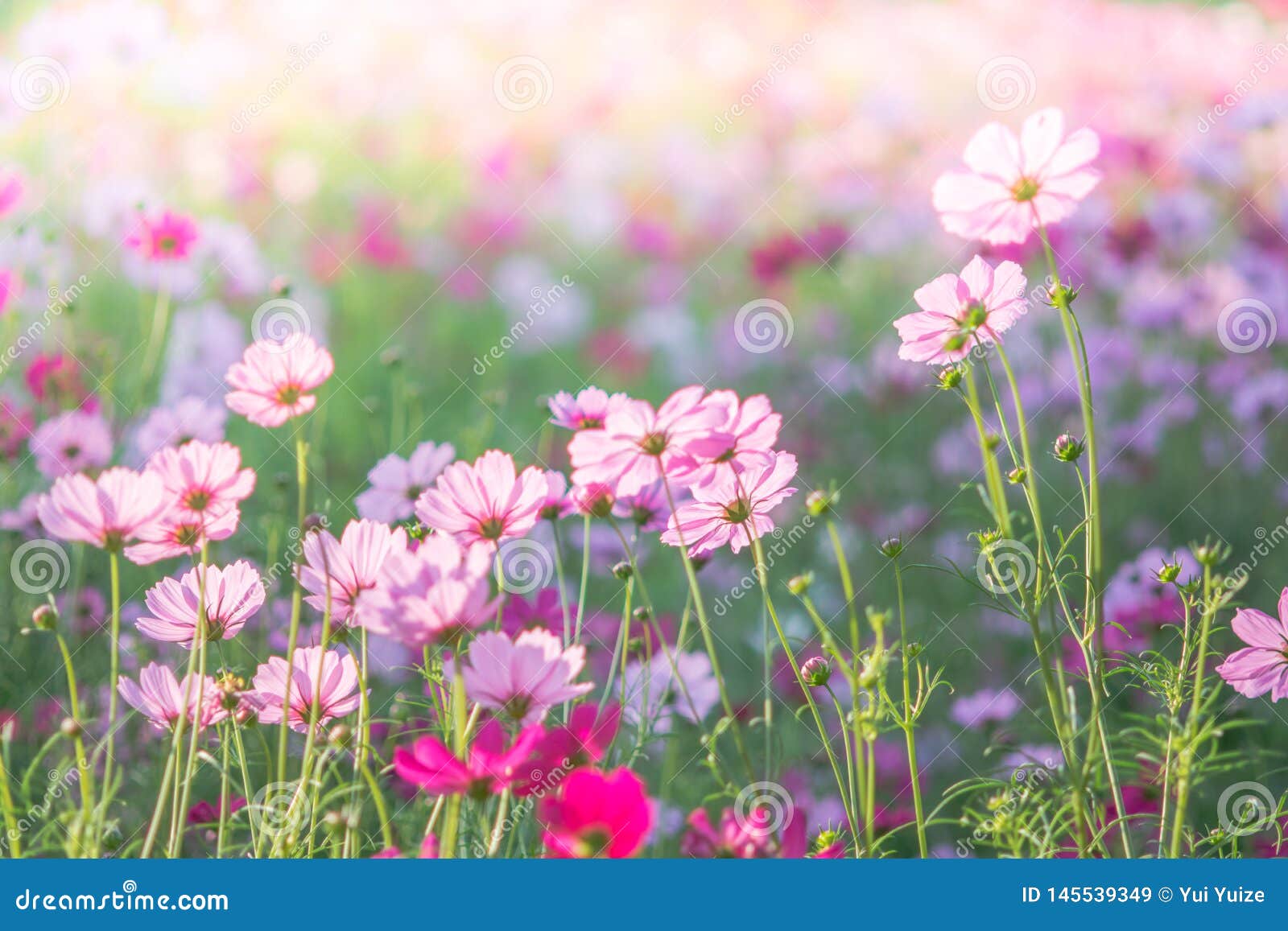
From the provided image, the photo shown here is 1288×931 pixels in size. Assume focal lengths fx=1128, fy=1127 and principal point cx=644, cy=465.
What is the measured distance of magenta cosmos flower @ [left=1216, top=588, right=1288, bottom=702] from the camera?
56 centimetres

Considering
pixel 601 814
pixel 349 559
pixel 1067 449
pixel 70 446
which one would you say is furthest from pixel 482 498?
pixel 70 446

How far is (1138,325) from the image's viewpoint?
160 centimetres

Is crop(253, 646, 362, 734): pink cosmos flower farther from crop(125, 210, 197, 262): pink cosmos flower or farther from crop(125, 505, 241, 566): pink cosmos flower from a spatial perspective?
crop(125, 210, 197, 262): pink cosmos flower

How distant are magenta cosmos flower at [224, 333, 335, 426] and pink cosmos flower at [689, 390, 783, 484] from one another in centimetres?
20

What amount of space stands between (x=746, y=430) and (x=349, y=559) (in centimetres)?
20

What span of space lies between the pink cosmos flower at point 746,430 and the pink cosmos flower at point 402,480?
208mm

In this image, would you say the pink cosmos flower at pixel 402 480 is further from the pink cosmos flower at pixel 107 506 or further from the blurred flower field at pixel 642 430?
the pink cosmos flower at pixel 107 506

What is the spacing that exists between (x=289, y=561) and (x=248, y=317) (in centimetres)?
82

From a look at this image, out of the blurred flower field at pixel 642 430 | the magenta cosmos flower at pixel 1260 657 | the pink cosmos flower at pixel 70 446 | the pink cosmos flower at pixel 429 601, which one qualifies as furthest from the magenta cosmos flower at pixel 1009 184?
the pink cosmos flower at pixel 70 446

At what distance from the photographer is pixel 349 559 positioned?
1.76ft

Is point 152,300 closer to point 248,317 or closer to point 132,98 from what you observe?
point 248,317

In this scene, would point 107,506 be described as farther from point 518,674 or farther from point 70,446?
point 70,446

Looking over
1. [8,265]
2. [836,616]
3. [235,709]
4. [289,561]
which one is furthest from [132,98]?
[235,709]

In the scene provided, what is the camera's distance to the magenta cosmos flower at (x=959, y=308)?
1.84 feet
